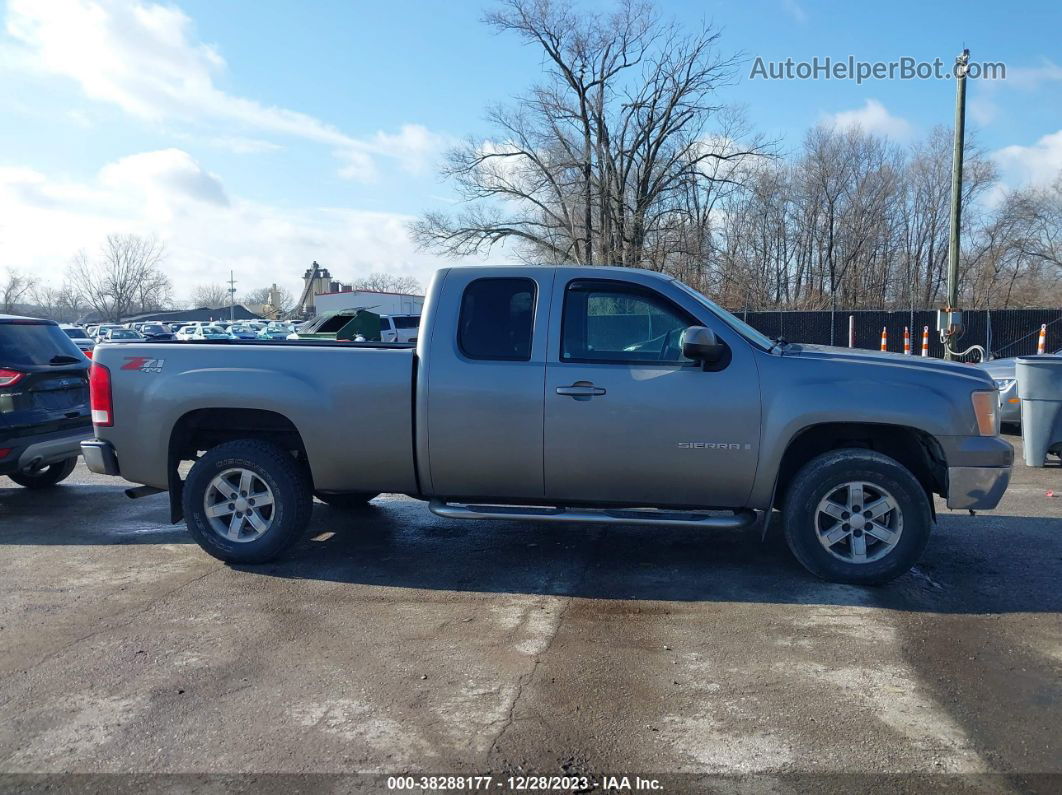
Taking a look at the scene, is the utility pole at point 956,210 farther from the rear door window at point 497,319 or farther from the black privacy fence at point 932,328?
the rear door window at point 497,319

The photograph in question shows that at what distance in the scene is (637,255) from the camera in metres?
36.3

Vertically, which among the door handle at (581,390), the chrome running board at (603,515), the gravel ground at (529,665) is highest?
the door handle at (581,390)

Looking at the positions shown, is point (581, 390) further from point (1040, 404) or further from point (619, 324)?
point (1040, 404)

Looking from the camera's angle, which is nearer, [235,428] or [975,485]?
[975,485]

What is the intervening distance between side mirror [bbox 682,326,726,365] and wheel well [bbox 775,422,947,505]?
29.5 inches

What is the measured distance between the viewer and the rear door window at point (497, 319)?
18.0 ft

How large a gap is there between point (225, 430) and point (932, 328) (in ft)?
91.4

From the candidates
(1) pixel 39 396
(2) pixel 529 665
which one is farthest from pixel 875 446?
(1) pixel 39 396

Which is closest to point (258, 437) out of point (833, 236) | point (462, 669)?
point (462, 669)

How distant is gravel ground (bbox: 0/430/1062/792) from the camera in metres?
3.28

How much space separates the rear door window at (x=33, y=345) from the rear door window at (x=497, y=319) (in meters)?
4.69

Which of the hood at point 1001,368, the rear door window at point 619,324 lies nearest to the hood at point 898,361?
the rear door window at point 619,324

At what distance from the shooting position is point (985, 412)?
17.0 ft

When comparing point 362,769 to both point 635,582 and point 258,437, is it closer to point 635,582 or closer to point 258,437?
point 635,582
